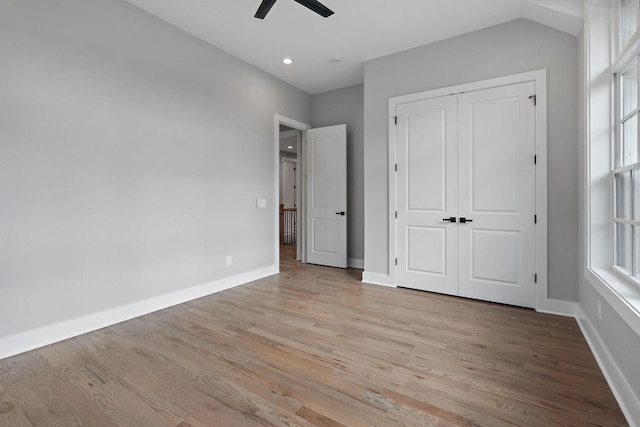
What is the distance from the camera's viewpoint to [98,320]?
104 inches

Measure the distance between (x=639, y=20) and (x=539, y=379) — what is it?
2154 mm

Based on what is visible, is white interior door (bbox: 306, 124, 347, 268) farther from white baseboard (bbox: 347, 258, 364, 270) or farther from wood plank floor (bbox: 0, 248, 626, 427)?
wood plank floor (bbox: 0, 248, 626, 427)

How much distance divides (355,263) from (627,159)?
3510 mm

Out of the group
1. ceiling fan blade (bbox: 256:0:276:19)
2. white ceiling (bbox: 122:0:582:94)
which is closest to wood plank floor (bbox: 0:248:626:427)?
ceiling fan blade (bbox: 256:0:276:19)

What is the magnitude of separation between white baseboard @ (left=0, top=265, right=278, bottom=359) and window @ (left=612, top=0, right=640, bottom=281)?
3.67m

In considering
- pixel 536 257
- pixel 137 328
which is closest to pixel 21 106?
pixel 137 328

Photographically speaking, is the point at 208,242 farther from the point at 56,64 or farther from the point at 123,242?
the point at 56,64

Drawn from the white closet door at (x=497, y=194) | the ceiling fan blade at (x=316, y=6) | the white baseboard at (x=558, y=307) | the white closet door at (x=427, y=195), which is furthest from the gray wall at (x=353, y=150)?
the white baseboard at (x=558, y=307)

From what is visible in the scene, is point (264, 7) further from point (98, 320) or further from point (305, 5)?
point (98, 320)

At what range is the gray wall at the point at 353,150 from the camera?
4.89 meters

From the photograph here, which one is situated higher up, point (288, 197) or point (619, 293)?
point (288, 197)

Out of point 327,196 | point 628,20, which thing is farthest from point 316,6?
point 327,196

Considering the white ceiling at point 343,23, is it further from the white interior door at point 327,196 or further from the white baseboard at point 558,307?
the white baseboard at point 558,307

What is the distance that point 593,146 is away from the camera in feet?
7.52
